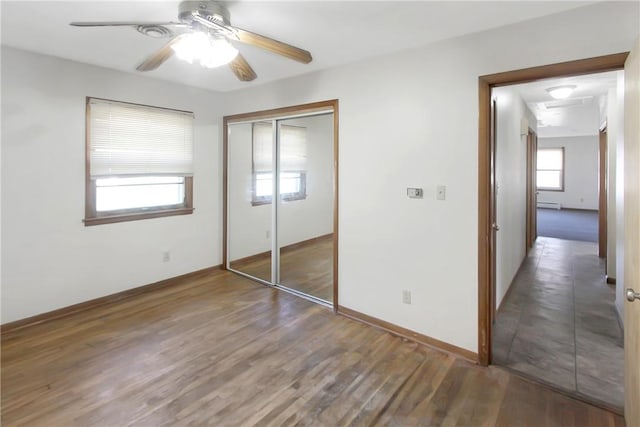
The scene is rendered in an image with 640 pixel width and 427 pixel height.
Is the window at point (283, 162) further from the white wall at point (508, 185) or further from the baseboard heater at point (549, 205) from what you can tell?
the baseboard heater at point (549, 205)

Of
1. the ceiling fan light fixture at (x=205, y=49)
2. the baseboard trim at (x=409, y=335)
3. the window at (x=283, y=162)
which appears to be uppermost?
the ceiling fan light fixture at (x=205, y=49)

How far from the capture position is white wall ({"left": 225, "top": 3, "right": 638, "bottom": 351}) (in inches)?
89.4

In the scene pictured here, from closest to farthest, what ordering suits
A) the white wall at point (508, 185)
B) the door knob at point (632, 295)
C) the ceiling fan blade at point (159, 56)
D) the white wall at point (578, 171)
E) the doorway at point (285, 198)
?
the door knob at point (632, 295)
the ceiling fan blade at point (159, 56)
the white wall at point (508, 185)
the doorway at point (285, 198)
the white wall at point (578, 171)

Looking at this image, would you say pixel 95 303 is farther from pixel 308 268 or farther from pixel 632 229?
pixel 632 229

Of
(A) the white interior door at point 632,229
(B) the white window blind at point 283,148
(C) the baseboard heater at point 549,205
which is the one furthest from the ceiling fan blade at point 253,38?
(C) the baseboard heater at point 549,205

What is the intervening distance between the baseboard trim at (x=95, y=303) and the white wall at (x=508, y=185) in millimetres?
3549

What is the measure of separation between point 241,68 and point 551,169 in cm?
1215

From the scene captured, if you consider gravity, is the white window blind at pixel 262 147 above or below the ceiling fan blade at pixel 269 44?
below

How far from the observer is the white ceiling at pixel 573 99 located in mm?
3809

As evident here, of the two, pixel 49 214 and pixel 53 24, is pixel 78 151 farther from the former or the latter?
pixel 53 24

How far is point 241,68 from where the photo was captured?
249 centimetres

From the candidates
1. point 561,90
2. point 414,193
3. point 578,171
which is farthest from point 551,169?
point 414,193

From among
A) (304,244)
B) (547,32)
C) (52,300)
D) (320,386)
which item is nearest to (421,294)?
(320,386)

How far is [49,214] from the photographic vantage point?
3.23 metres
